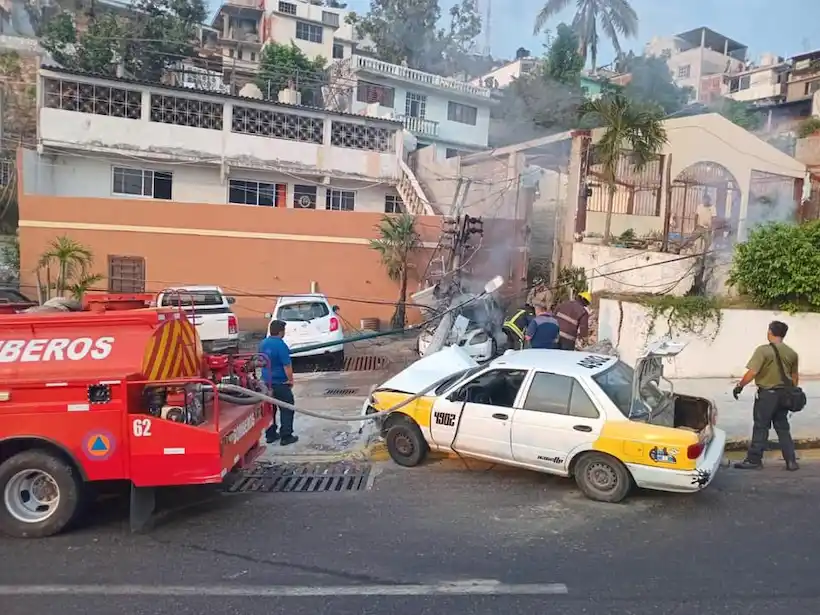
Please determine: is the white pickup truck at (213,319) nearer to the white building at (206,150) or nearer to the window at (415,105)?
the white building at (206,150)

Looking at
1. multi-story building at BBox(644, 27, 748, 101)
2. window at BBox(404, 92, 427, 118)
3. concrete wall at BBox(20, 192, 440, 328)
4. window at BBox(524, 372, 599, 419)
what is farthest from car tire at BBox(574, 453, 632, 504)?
multi-story building at BBox(644, 27, 748, 101)

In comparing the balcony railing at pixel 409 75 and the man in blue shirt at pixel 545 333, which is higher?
the balcony railing at pixel 409 75

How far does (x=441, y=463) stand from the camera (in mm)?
7246

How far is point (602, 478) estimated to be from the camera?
5.96 m

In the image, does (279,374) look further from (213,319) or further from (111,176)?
(111,176)

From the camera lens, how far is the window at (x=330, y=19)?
45.3 meters

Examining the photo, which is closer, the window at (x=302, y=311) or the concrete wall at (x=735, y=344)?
the concrete wall at (x=735, y=344)

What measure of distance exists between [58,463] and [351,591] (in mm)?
2571

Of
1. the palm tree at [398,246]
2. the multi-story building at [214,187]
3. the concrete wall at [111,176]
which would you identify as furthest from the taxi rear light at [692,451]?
the concrete wall at [111,176]

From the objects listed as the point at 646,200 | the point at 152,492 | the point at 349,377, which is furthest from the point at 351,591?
the point at 646,200

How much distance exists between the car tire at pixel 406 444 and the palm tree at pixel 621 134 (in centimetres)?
942

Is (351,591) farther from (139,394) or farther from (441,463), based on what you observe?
(441,463)

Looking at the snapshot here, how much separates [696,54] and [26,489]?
6174 cm

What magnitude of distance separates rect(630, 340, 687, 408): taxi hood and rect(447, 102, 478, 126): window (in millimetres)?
27664
